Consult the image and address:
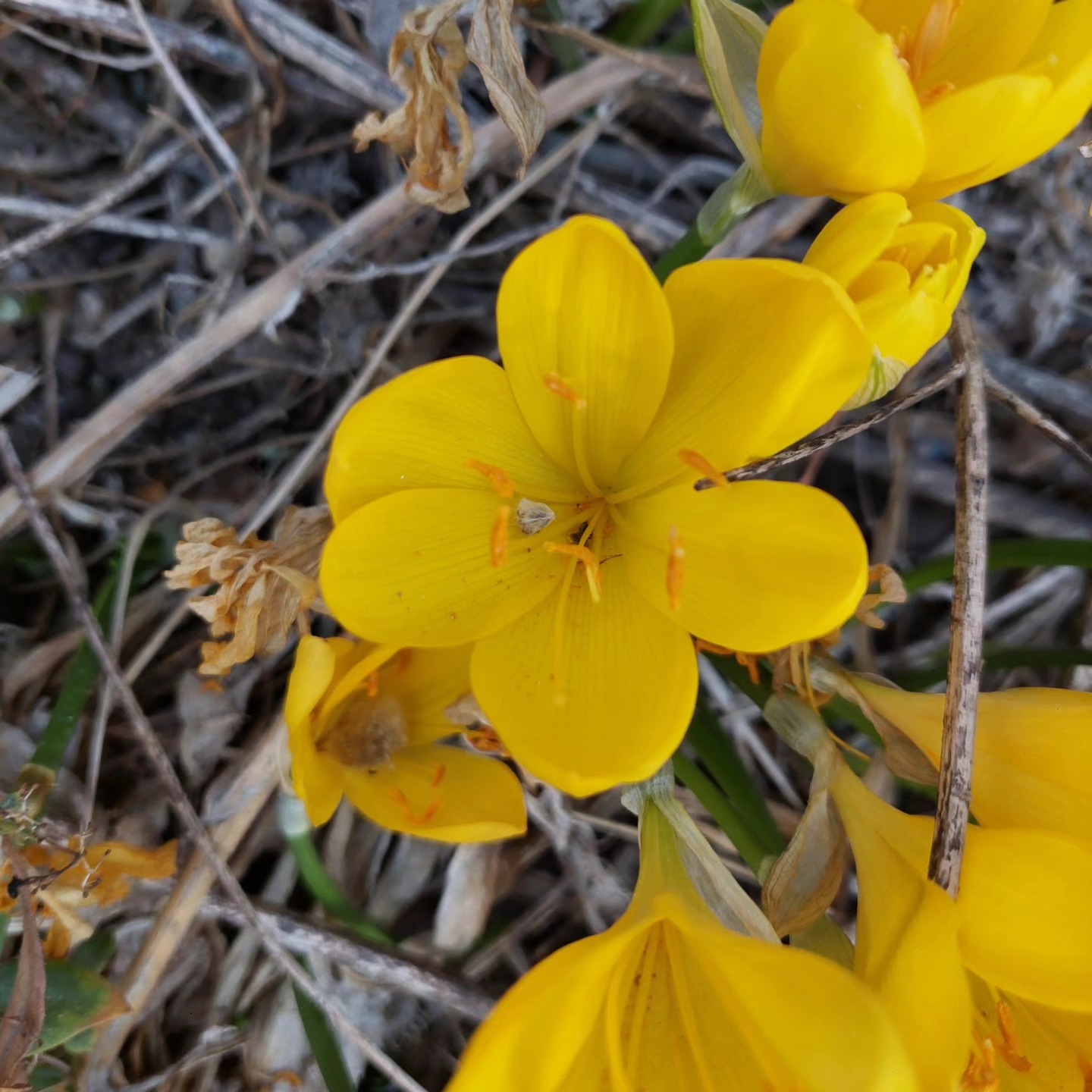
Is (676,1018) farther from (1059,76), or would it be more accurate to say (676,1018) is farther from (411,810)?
(1059,76)

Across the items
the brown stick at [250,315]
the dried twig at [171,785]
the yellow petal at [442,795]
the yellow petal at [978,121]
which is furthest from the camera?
the brown stick at [250,315]

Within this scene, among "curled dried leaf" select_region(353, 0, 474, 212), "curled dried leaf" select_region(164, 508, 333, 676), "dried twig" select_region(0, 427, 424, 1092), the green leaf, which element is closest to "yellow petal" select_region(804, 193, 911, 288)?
"curled dried leaf" select_region(353, 0, 474, 212)

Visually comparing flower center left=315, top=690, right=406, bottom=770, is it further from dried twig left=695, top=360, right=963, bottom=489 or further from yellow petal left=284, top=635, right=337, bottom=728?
dried twig left=695, top=360, right=963, bottom=489

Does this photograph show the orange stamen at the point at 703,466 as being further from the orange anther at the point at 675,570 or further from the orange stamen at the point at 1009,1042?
the orange stamen at the point at 1009,1042

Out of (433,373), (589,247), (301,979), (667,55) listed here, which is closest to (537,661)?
(433,373)

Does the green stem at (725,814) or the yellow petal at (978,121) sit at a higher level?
the yellow petal at (978,121)

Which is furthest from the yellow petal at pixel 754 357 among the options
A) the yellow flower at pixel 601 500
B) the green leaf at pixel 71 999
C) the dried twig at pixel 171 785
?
the green leaf at pixel 71 999
